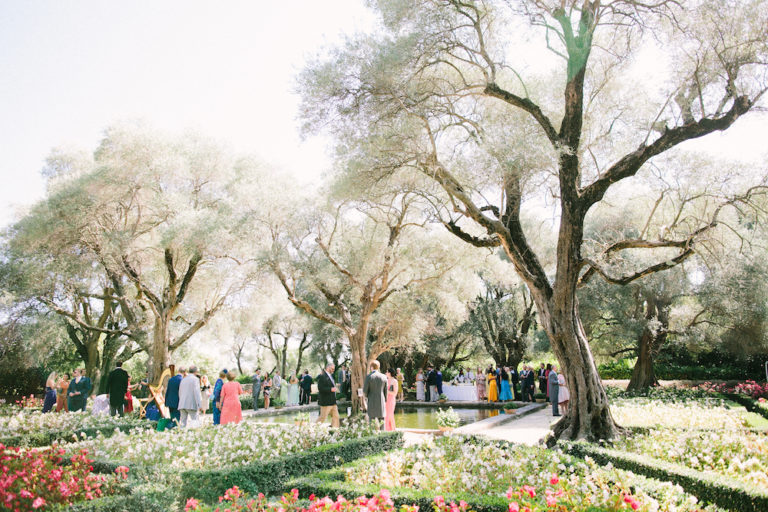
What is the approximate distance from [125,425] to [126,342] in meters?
18.3

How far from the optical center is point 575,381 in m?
8.61

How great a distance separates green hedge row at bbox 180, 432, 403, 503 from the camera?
5.49 meters

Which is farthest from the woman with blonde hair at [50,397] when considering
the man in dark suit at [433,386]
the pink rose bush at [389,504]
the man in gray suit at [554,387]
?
the man in gray suit at [554,387]

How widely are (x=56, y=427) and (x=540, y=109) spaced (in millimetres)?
12106

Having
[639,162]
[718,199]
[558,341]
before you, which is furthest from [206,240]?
[718,199]

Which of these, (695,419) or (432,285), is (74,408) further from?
(695,419)

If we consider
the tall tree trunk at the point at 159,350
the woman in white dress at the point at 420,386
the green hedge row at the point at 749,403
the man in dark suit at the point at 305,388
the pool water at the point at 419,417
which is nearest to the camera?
the green hedge row at the point at 749,403

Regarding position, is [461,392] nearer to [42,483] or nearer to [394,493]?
[394,493]

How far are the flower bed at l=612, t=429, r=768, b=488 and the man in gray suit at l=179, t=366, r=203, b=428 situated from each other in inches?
300

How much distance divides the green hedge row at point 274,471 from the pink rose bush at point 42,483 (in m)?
0.80

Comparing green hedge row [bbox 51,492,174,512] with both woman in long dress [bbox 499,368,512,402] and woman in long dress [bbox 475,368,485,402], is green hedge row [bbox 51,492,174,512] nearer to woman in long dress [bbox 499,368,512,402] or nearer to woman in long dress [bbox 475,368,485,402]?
woman in long dress [bbox 499,368,512,402]

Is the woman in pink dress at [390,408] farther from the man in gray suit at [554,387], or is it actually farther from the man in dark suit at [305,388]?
the man in dark suit at [305,388]

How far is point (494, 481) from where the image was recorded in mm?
5156

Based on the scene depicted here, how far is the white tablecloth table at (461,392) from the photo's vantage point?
2162 cm
